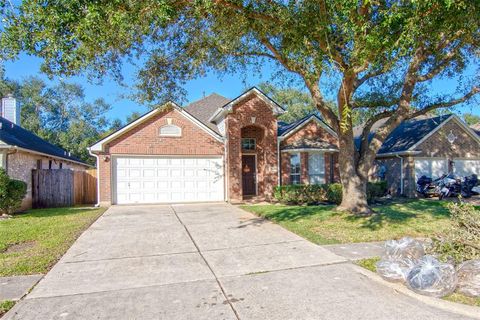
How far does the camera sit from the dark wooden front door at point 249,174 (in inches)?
693

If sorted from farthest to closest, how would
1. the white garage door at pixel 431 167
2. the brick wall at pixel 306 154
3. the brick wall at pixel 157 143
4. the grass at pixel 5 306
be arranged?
the white garage door at pixel 431 167 → the brick wall at pixel 306 154 → the brick wall at pixel 157 143 → the grass at pixel 5 306

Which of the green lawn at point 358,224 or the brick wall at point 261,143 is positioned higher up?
the brick wall at point 261,143

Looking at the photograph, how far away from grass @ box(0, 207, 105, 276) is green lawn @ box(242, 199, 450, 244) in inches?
214

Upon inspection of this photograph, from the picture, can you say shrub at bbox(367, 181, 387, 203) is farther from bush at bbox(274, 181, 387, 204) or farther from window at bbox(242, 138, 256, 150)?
window at bbox(242, 138, 256, 150)

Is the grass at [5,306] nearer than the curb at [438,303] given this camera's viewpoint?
No

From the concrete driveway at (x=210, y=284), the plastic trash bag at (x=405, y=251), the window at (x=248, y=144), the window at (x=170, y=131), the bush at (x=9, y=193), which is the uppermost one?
the window at (x=170, y=131)

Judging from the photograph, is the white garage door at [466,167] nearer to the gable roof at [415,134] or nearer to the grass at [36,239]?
the gable roof at [415,134]

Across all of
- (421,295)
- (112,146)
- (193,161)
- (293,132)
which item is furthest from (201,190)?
(421,295)

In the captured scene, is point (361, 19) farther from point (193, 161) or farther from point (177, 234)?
point (193, 161)

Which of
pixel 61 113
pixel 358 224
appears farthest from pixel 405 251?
pixel 61 113

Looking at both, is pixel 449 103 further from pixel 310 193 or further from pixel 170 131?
pixel 170 131

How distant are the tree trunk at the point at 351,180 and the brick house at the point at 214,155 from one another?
5657mm

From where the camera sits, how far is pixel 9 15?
6.32 m

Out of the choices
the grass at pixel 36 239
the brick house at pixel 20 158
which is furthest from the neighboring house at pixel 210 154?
the grass at pixel 36 239
